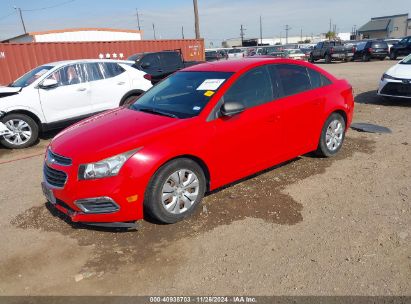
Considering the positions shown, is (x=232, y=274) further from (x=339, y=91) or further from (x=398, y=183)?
(x=339, y=91)

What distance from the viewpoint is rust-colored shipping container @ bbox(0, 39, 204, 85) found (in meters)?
14.9

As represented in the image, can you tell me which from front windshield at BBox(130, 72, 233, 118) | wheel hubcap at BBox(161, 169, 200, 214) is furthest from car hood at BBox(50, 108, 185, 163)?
wheel hubcap at BBox(161, 169, 200, 214)

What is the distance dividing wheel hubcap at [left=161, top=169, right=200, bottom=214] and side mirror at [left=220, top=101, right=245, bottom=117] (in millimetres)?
747

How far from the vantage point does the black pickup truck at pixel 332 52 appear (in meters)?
29.1

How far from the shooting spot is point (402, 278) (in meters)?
2.81

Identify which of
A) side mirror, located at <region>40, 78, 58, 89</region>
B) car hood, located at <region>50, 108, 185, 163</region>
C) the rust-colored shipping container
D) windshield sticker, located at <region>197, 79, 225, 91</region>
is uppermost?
the rust-colored shipping container

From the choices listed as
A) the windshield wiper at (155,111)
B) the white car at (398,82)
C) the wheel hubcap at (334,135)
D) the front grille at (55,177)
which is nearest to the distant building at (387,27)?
the white car at (398,82)

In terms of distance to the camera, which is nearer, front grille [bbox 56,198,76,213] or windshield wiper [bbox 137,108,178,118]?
front grille [bbox 56,198,76,213]

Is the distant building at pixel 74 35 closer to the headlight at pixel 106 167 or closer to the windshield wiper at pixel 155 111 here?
the windshield wiper at pixel 155 111

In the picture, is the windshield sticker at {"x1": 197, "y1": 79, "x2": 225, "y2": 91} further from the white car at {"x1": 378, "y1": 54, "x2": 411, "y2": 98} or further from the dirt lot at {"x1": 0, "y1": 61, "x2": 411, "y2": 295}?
the white car at {"x1": 378, "y1": 54, "x2": 411, "y2": 98}

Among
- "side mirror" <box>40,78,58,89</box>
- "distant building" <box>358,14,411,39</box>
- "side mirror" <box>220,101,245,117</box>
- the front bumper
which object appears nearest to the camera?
"side mirror" <box>220,101,245,117</box>

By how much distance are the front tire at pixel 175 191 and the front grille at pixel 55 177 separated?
83cm

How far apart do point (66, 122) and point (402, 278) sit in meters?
6.81

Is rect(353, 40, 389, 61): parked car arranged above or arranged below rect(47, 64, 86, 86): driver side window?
below
